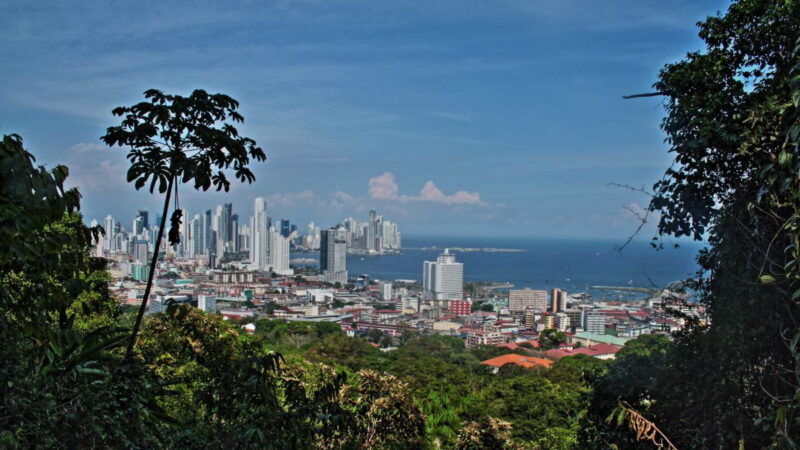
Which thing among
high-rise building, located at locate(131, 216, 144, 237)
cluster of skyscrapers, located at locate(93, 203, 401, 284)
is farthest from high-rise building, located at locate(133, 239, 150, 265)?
cluster of skyscrapers, located at locate(93, 203, 401, 284)

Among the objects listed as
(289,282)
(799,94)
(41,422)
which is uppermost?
(799,94)

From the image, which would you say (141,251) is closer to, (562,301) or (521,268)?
(562,301)

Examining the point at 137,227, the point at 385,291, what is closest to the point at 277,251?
the point at 385,291

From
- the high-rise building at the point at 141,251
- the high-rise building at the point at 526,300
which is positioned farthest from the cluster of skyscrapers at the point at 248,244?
the high-rise building at the point at 526,300

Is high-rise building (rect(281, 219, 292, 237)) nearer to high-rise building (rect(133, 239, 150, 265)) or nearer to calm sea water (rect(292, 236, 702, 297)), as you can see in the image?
calm sea water (rect(292, 236, 702, 297))

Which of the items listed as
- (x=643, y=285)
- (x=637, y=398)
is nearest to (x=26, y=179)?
(x=637, y=398)

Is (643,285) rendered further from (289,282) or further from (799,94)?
(289,282)
